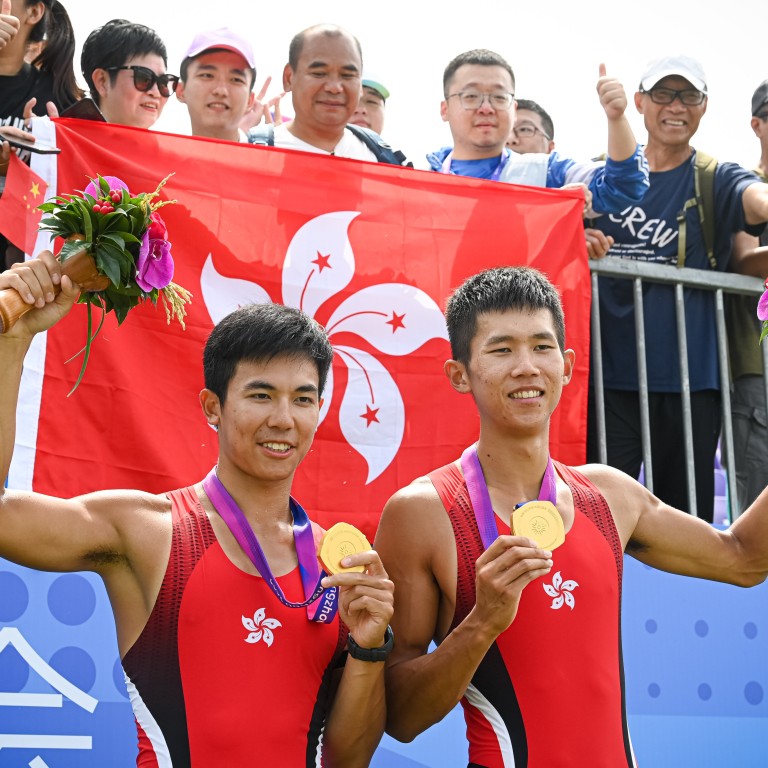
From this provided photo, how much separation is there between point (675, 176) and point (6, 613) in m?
3.84

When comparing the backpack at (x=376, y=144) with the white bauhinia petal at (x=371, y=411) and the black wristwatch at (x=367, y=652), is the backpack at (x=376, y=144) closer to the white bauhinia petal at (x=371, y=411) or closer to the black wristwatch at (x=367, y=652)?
the white bauhinia petal at (x=371, y=411)

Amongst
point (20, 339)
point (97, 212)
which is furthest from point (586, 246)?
point (20, 339)

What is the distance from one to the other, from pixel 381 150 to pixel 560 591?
3254mm

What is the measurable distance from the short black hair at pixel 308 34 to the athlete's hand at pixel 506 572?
141 inches

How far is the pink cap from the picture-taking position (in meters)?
5.92

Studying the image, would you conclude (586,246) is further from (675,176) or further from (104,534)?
(104,534)

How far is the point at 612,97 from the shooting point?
5.64 m

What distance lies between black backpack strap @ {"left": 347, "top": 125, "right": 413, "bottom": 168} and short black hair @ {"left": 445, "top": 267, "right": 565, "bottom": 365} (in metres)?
2.33

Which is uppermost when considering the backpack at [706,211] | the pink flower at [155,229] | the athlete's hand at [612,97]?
the athlete's hand at [612,97]

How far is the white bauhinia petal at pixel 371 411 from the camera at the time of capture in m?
5.20

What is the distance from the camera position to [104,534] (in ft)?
10.8

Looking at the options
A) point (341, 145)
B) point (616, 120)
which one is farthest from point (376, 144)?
point (616, 120)

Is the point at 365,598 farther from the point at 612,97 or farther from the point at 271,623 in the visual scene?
the point at 612,97

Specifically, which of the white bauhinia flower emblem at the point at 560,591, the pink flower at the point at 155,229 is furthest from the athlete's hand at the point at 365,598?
the pink flower at the point at 155,229
